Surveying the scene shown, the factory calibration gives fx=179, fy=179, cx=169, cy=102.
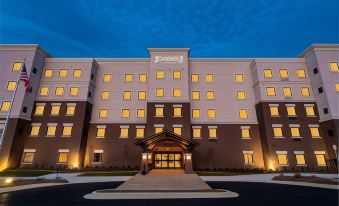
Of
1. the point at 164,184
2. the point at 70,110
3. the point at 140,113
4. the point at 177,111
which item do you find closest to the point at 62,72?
the point at 70,110

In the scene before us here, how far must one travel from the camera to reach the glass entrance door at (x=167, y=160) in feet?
90.2

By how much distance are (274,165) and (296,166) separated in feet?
10.2

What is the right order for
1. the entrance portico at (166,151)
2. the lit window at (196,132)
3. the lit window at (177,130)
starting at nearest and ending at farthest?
the entrance portico at (166,151), the lit window at (177,130), the lit window at (196,132)

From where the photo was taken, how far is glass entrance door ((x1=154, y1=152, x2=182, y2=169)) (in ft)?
90.2

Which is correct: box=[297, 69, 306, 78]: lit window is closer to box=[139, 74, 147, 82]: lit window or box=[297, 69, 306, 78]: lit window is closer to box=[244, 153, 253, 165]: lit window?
Result: box=[244, 153, 253, 165]: lit window

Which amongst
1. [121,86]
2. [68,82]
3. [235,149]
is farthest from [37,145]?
[235,149]

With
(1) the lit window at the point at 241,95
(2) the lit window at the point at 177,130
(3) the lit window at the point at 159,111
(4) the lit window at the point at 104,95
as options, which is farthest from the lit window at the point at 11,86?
(1) the lit window at the point at 241,95

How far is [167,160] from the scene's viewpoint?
91.0 ft

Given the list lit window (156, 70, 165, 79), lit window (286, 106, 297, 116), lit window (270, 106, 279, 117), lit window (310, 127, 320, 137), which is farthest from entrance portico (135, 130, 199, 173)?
lit window (310, 127, 320, 137)

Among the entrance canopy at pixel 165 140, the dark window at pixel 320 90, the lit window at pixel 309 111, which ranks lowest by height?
the entrance canopy at pixel 165 140

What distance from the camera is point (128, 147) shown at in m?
28.7

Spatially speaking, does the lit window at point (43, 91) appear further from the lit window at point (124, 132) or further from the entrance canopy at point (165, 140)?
the entrance canopy at point (165, 140)

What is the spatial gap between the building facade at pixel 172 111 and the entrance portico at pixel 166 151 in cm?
18

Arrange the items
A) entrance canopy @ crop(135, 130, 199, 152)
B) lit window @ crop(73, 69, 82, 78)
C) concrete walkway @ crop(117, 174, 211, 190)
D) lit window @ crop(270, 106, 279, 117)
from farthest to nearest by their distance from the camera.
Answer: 1. lit window @ crop(73, 69, 82, 78)
2. lit window @ crop(270, 106, 279, 117)
3. entrance canopy @ crop(135, 130, 199, 152)
4. concrete walkway @ crop(117, 174, 211, 190)
